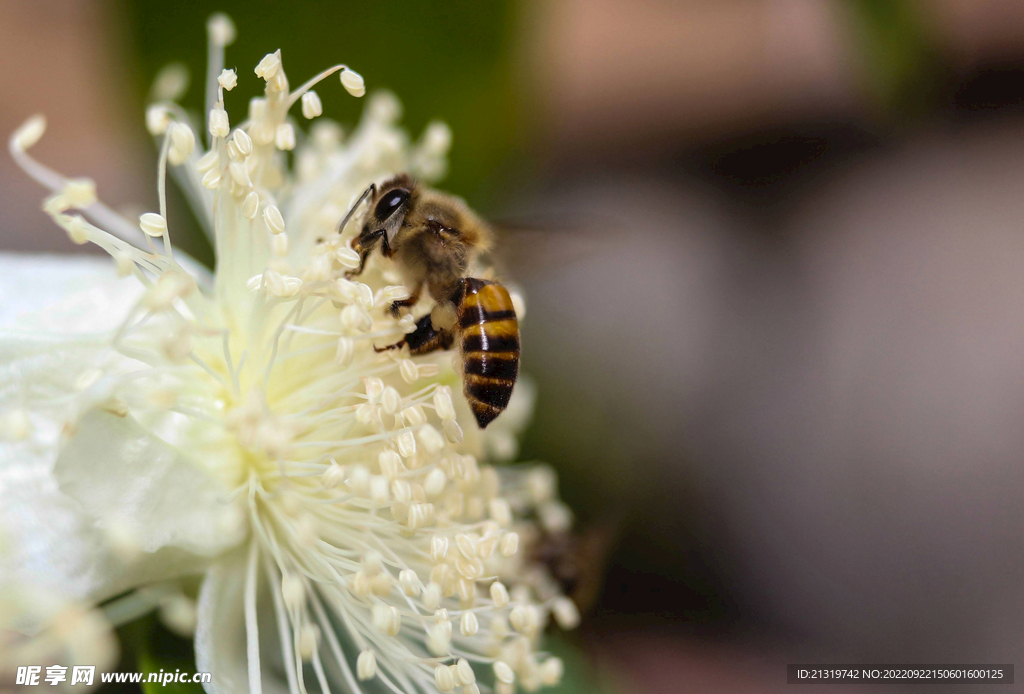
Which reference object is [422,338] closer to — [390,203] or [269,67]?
[390,203]

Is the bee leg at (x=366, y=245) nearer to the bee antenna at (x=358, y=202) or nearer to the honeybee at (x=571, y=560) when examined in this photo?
the bee antenna at (x=358, y=202)

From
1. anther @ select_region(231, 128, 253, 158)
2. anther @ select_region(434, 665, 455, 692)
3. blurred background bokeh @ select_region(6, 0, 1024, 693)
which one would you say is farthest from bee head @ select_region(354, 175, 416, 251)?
blurred background bokeh @ select_region(6, 0, 1024, 693)

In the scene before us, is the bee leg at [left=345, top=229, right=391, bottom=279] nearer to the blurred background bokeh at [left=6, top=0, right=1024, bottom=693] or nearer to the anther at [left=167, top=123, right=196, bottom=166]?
the anther at [left=167, top=123, right=196, bottom=166]

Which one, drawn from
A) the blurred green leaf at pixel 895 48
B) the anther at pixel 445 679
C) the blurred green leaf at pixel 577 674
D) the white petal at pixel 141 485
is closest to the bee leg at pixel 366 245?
the white petal at pixel 141 485

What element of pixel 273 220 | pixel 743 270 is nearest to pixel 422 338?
pixel 273 220

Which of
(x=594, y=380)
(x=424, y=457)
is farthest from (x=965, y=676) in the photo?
(x=424, y=457)

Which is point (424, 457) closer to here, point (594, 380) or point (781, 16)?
point (594, 380)
